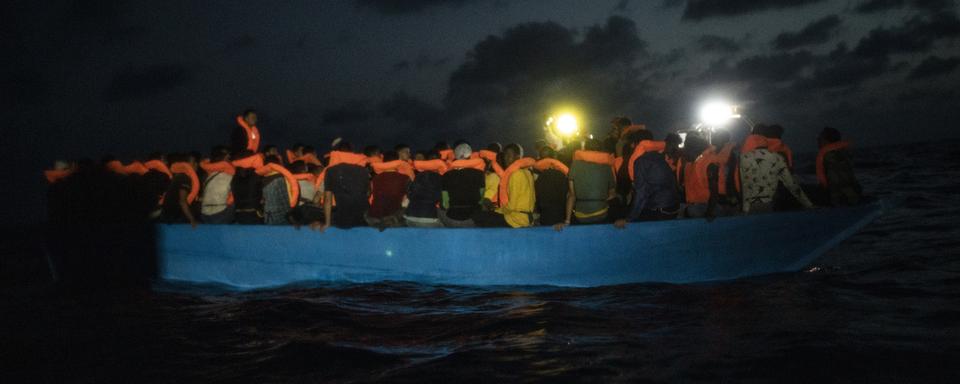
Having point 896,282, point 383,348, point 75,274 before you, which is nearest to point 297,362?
point 383,348

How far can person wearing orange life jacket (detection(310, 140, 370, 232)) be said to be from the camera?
8.28 meters

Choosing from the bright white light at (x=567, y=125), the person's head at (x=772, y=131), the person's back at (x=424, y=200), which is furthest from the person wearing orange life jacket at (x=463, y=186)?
the person's head at (x=772, y=131)

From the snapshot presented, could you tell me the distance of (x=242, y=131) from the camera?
9.80 m

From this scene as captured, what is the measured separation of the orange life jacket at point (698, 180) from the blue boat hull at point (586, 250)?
538 millimetres

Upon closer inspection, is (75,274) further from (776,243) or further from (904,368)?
(904,368)

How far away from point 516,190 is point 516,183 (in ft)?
0.30

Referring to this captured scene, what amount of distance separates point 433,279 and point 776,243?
4.20m

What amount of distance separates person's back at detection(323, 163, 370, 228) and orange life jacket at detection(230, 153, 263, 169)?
135cm

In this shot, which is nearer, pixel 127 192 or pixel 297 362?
pixel 297 362

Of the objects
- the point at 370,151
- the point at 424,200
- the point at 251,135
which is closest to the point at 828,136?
the point at 424,200

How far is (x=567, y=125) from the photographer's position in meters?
11.0

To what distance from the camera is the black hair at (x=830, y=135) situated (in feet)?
25.5

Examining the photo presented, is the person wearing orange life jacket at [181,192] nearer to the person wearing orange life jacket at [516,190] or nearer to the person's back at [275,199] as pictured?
the person's back at [275,199]

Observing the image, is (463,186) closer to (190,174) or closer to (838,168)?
(190,174)
